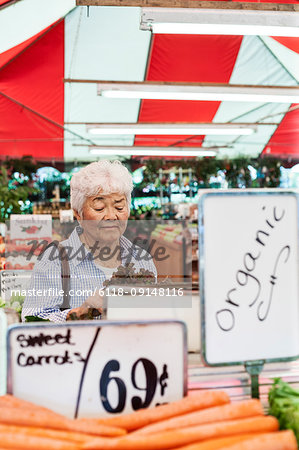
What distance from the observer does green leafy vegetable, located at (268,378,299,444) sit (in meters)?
0.84

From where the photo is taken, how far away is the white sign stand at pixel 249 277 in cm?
93

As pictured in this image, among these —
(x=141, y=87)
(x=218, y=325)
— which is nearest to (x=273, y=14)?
(x=141, y=87)

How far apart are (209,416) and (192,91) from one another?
3.91 metres

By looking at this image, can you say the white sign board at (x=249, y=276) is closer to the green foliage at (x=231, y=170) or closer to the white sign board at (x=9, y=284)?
the white sign board at (x=9, y=284)

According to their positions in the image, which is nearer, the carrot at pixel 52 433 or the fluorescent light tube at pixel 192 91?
the carrot at pixel 52 433

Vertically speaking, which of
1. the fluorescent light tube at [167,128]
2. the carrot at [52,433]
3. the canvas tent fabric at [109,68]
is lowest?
the carrot at [52,433]

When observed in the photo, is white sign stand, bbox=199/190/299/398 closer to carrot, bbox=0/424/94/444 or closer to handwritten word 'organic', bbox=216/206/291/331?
handwritten word 'organic', bbox=216/206/291/331

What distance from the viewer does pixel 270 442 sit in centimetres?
76

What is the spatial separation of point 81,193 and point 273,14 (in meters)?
1.88

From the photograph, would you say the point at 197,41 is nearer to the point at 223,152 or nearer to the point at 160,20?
the point at 160,20

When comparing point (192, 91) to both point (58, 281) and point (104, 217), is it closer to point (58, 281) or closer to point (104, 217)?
point (104, 217)

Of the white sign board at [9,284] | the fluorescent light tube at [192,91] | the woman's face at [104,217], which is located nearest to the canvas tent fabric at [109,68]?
the fluorescent light tube at [192,91]

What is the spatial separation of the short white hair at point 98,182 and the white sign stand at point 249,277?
112cm

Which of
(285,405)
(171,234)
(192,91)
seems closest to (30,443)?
(285,405)
